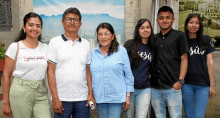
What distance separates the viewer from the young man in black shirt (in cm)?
315

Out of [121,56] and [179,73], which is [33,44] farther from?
[179,73]

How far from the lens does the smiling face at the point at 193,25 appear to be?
3424 mm

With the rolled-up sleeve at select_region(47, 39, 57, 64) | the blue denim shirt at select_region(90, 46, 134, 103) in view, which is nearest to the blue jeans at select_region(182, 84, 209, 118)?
the blue denim shirt at select_region(90, 46, 134, 103)

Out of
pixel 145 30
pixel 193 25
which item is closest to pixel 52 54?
pixel 145 30

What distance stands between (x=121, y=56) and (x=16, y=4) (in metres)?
3.58

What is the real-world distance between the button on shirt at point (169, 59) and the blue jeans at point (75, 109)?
1.06 m

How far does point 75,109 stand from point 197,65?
1865 mm

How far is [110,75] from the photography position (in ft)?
A: 9.38

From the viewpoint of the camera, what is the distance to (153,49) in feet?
10.6

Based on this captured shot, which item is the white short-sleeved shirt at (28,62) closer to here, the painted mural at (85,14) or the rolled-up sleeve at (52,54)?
the rolled-up sleeve at (52,54)

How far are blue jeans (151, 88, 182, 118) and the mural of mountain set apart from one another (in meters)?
2.67

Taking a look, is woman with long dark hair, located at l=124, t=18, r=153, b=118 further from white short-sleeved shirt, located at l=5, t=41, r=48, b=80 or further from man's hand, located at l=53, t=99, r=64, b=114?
white short-sleeved shirt, located at l=5, t=41, r=48, b=80

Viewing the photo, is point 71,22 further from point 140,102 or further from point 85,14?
point 85,14

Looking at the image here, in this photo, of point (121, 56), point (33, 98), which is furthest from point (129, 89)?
point (33, 98)
